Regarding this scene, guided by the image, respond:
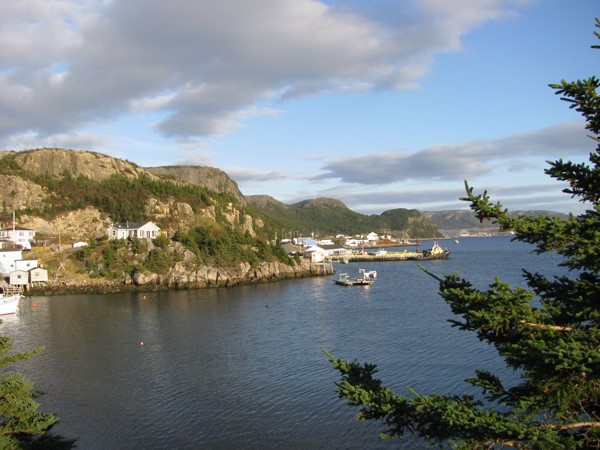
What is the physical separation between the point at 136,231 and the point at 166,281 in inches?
722

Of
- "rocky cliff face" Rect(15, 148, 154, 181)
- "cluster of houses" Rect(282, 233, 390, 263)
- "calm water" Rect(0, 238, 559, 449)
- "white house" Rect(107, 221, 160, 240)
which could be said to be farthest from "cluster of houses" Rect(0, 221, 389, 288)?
"rocky cliff face" Rect(15, 148, 154, 181)

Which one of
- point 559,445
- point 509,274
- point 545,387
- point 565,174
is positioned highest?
point 565,174

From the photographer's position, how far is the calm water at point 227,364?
63.0ft

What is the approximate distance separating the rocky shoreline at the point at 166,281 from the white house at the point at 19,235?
21694 mm

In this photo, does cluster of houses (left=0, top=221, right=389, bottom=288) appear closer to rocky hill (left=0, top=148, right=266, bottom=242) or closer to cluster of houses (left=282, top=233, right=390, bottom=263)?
cluster of houses (left=282, top=233, right=390, bottom=263)

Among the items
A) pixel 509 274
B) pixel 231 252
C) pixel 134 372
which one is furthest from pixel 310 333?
pixel 509 274

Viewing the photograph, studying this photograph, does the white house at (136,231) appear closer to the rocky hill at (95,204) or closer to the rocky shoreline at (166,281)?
the rocky hill at (95,204)

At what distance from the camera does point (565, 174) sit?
7.64 meters

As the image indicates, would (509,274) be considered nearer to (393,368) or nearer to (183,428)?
(393,368)

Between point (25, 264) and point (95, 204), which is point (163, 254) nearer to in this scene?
point (25, 264)

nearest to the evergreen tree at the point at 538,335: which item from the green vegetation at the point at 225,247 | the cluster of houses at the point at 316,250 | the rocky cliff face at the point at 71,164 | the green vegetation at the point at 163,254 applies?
the green vegetation at the point at 163,254

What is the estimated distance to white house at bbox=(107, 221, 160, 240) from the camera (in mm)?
80188

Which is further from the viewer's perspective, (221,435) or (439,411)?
(221,435)

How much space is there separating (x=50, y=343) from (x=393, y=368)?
78.8 feet
